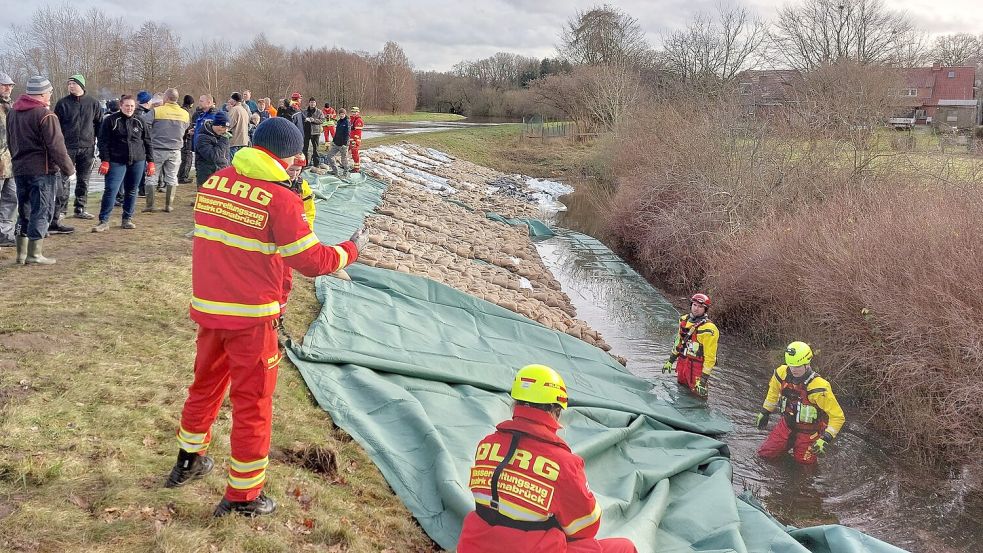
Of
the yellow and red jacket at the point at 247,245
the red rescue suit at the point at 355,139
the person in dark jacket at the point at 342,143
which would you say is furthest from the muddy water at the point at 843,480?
the red rescue suit at the point at 355,139

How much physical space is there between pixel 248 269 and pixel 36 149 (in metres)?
5.87

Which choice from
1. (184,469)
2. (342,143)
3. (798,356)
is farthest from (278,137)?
(342,143)

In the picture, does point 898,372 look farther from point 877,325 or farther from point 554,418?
point 554,418

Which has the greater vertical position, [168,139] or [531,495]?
[168,139]

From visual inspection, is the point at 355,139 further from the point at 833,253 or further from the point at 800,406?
the point at 800,406

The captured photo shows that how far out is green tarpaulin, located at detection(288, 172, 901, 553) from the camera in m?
5.55

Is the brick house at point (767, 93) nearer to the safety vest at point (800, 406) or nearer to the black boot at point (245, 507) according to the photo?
the safety vest at point (800, 406)

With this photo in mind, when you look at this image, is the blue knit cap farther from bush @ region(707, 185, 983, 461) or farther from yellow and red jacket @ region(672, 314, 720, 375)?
bush @ region(707, 185, 983, 461)

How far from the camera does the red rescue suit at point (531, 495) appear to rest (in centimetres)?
362

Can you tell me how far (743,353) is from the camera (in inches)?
494

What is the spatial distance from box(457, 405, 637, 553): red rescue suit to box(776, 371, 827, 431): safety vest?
16.7ft

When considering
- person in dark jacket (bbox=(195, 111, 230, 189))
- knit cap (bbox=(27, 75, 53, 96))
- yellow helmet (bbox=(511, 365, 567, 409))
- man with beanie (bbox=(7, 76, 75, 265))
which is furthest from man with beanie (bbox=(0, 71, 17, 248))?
yellow helmet (bbox=(511, 365, 567, 409))

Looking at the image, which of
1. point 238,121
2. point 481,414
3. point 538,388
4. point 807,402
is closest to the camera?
point 538,388

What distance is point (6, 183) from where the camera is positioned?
30.4 feet
